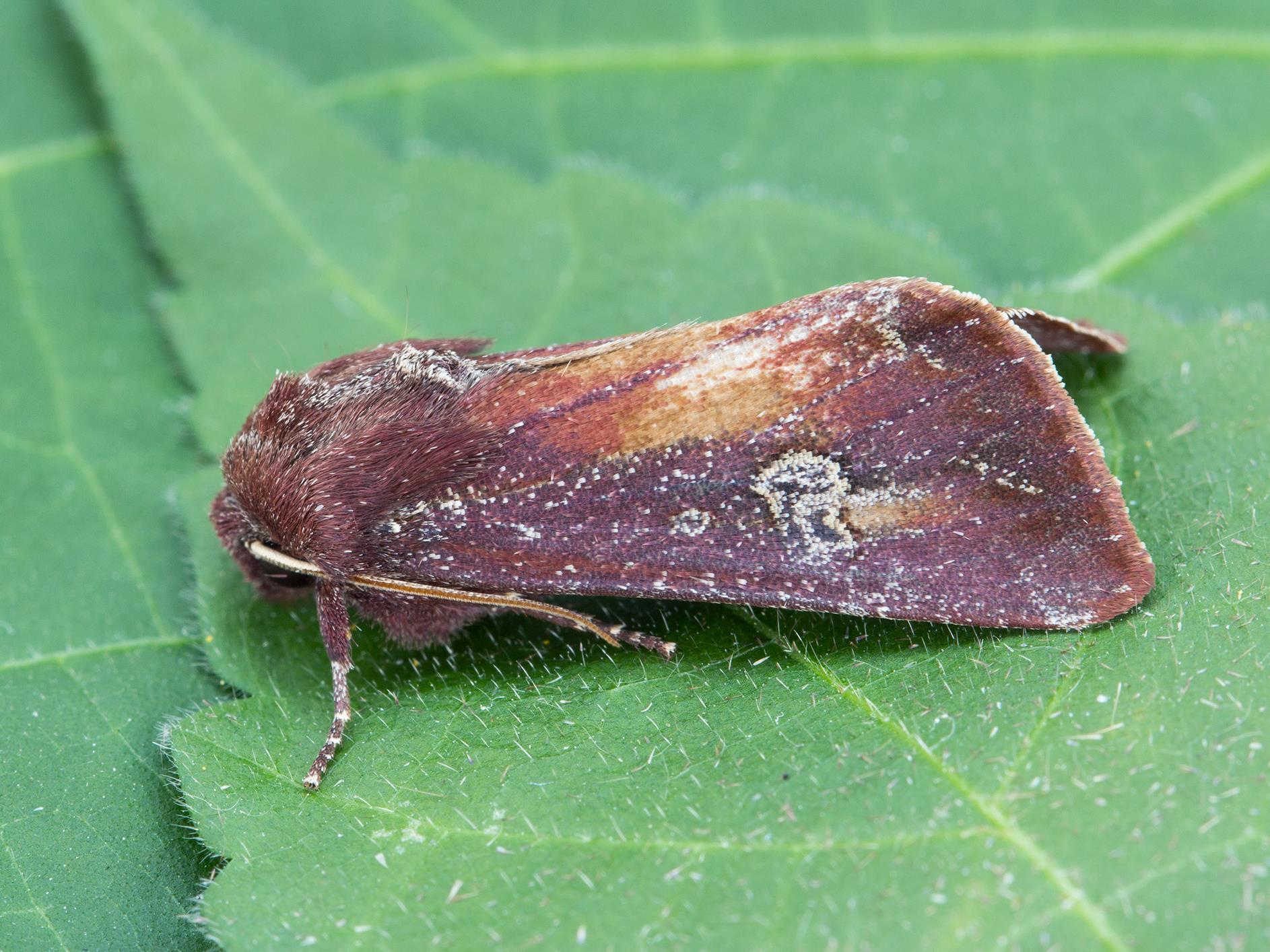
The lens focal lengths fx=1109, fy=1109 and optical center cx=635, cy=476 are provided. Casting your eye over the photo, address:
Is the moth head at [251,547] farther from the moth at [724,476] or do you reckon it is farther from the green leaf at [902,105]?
the green leaf at [902,105]

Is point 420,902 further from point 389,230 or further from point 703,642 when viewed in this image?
point 389,230

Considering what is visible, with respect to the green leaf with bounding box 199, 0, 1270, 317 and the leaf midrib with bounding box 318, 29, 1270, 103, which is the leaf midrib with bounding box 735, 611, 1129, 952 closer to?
the green leaf with bounding box 199, 0, 1270, 317

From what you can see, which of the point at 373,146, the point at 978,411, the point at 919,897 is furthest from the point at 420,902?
the point at 373,146

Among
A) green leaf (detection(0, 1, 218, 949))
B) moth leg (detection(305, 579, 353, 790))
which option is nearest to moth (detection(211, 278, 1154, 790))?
moth leg (detection(305, 579, 353, 790))

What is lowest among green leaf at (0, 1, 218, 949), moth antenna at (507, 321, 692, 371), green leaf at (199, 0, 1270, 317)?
green leaf at (0, 1, 218, 949)

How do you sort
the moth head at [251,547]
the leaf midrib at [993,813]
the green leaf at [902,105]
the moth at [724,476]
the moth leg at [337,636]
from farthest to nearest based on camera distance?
the green leaf at [902,105], the moth head at [251,547], the moth leg at [337,636], the moth at [724,476], the leaf midrib at [993,813]

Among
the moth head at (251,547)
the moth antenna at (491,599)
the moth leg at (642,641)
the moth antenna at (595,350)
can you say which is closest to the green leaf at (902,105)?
the moth antenna at (595,350)
